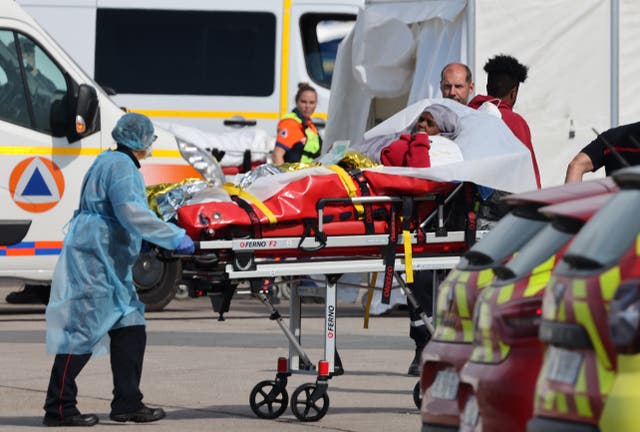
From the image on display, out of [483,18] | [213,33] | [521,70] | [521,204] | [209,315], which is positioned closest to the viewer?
[521,204]

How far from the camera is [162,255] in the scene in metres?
8.87

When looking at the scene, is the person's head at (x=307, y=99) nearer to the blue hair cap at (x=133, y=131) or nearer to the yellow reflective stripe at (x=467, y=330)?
the blue hair cap at (x=133, y=131)

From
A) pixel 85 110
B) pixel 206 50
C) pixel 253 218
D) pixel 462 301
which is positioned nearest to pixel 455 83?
pixel 253 218

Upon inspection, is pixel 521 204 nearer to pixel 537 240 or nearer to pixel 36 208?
pixel 537 240

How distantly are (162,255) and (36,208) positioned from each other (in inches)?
251

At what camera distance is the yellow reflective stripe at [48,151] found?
49.2 feet

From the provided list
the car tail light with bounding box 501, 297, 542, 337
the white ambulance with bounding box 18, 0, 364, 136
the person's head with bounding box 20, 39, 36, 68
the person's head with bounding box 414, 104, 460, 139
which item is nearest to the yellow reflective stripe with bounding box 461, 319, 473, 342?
the car tail light with bounding box 501, 297, 542, 337

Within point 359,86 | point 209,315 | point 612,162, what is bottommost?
point 209,315

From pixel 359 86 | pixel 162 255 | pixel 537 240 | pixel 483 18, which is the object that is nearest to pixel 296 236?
pixel 162 255

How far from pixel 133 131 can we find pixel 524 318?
4.06m

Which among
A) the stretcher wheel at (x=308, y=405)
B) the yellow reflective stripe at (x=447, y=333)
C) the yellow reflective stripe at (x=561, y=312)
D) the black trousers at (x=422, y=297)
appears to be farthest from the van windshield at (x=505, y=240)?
the black trousers at (x=422, y=297)

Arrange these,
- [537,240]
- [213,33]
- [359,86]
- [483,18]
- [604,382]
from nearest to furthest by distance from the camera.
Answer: [604,382] < [537,240] < [483,18] < [359,86] < [213,33]

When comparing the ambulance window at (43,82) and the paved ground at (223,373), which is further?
the ambulance window at (43,82)

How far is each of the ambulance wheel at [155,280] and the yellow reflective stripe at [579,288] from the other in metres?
11.2
